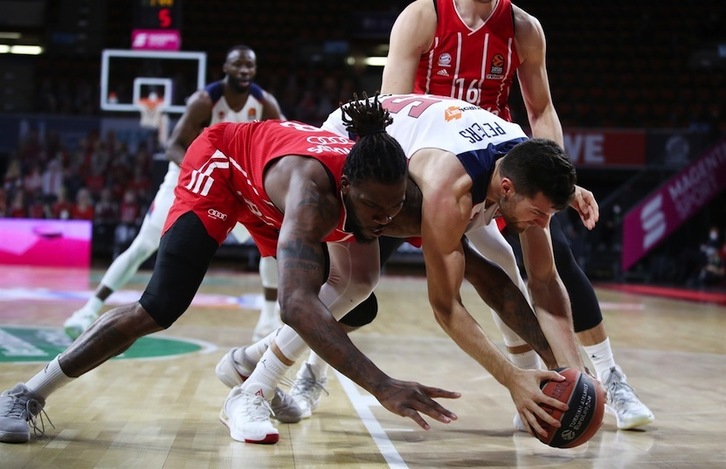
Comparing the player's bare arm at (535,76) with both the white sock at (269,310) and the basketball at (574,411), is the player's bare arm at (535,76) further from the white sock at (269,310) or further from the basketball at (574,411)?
the white sock at (269,310)

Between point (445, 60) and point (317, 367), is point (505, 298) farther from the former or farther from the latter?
point (445, 60)

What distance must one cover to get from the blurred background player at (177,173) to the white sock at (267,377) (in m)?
2.89

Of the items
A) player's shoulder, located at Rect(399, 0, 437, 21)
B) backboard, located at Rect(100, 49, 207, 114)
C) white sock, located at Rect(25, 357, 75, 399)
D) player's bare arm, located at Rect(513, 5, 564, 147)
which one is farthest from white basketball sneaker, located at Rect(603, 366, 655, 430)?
backboard, located at Rect(100, 49, 207, 114)

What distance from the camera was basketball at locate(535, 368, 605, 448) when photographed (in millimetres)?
3148

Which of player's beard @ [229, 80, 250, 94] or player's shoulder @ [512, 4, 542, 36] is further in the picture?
player's beard @ [229, 80, 250, 94]

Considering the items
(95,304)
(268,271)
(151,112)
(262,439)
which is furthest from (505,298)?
(151,112)

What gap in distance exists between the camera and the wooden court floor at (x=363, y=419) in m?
3.34

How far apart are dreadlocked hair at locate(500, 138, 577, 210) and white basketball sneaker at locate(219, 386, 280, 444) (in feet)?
4.38

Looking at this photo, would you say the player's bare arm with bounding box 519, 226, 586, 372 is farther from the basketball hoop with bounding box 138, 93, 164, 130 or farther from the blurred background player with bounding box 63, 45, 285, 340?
the basketball hoop with bounding box 138, 93, 164, 130

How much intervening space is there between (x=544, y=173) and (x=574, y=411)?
0.83 meters

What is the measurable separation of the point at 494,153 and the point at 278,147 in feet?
→ 2.72

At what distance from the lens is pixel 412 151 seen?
366 cm

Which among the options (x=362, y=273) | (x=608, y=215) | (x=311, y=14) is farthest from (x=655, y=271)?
(x=362, y=273)

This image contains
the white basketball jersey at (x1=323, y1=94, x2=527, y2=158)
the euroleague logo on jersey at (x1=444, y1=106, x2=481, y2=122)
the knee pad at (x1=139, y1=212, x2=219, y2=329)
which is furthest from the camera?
the euroleague logo on jersey at (x1=444, y1=106, x2=481, y2=122)
